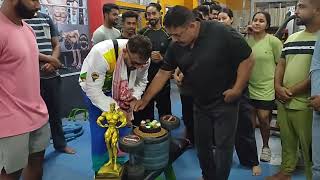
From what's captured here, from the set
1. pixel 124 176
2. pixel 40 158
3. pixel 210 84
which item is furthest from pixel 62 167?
pixel 210 84

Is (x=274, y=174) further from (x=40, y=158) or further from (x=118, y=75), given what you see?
(x=40, y=158)

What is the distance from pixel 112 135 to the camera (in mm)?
1857

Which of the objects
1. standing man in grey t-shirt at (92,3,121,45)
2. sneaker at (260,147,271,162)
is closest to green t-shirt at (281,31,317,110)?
sneaker at (260,147,271,162)

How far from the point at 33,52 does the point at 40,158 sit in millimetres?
684

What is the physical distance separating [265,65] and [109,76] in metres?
1.51

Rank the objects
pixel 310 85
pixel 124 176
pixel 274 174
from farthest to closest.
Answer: pixel 274 174
pixel 310 85
pixel 124 176

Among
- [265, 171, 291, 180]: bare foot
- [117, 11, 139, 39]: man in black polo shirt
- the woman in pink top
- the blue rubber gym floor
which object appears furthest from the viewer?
[117, 11, 139, 39]: man in black polo shirt

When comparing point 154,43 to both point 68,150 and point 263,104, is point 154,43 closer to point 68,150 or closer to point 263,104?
point 263,104

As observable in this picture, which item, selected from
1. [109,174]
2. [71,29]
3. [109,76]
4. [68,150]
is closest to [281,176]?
[109,174]

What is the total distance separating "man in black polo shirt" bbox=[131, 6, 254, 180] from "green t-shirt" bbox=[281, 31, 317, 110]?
0.40m

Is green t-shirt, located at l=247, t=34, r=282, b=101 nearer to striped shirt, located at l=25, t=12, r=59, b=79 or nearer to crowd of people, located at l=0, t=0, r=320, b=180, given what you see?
crowd of people, located at l=0, t=0, r=320, b=180

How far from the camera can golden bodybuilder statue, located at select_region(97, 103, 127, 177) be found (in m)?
1.83

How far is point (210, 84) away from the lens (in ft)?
6.60

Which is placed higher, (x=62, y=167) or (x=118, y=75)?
(x=118, y=75)
